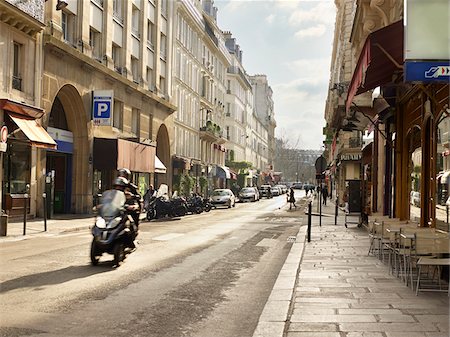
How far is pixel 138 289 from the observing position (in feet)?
27.2

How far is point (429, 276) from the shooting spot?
9375 mm

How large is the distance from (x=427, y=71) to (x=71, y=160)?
2199 centimetres

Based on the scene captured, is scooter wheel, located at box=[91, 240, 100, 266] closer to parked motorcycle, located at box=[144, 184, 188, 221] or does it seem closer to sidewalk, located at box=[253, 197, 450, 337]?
sidewalk, located at box=[253, 197, 450, 337]

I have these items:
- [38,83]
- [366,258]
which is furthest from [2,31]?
[366,258]

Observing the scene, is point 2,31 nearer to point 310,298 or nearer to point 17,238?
point 17,238

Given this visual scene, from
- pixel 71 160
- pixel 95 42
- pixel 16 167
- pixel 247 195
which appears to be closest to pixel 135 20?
pixel 95 42

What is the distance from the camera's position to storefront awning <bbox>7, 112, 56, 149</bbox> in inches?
784

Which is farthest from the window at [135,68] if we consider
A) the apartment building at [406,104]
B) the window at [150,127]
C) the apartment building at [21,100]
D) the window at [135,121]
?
the apartment building at [406,104]

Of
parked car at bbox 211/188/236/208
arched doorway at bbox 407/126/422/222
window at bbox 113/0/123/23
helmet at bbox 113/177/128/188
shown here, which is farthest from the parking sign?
arched doorway at bbox 407/126/422/222

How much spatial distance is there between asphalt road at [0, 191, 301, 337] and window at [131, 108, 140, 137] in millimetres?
20082

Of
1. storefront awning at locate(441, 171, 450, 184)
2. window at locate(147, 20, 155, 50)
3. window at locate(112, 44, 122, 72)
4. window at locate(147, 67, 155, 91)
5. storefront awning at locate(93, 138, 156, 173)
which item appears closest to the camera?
storefront awning at locate(441, 171, 450, 184)

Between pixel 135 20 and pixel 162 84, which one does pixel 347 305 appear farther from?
pixel 162 84

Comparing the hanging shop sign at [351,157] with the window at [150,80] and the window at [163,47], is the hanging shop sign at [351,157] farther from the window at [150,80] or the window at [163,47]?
the window at [150,80]

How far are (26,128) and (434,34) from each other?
1629 cm
